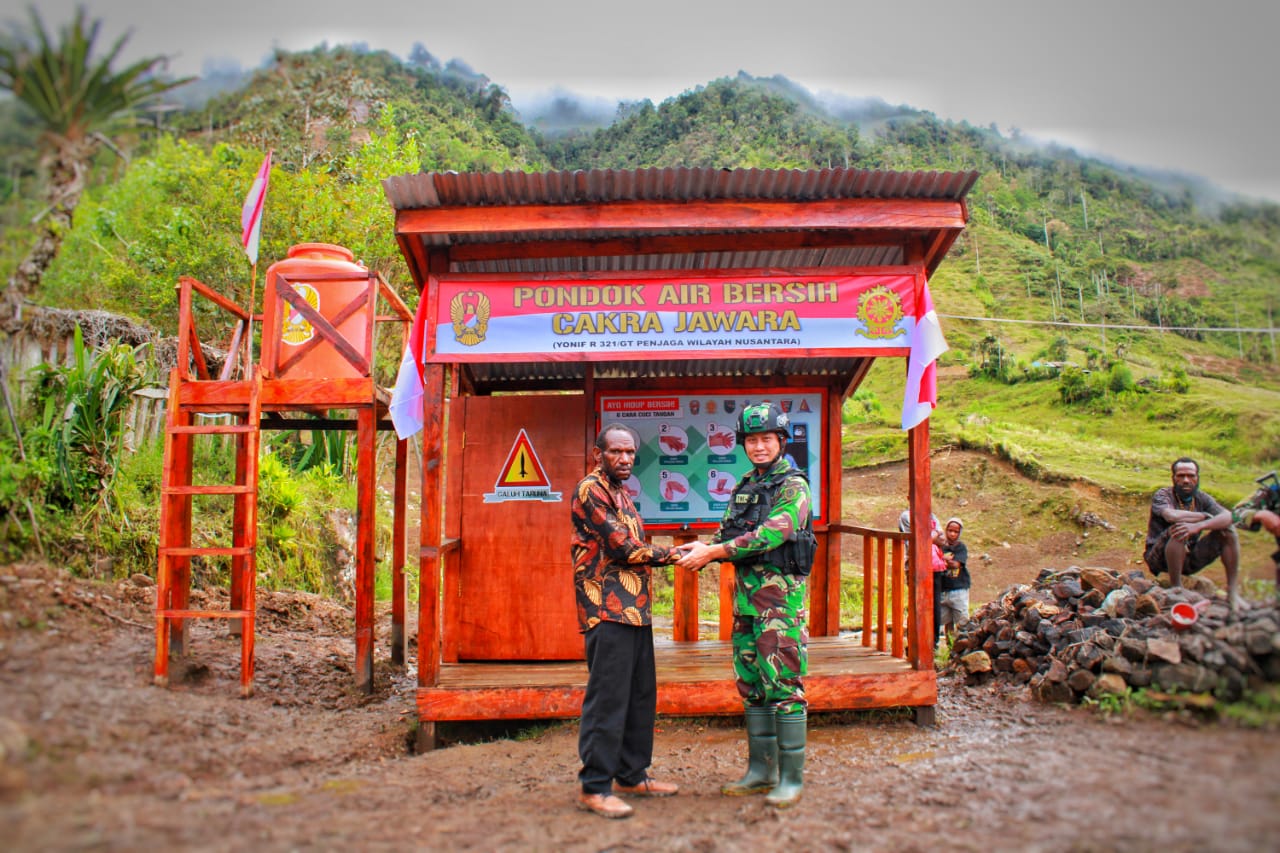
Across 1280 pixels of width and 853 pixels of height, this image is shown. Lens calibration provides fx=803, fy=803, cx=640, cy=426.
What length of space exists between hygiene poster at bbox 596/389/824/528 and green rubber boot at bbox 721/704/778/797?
2.92m

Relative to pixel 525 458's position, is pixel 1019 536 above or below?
below

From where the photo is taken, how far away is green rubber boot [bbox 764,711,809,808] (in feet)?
13.2

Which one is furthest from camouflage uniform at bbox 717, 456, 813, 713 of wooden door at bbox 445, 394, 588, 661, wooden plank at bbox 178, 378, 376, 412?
wooden plank at bbox 178, 378, 376, 412

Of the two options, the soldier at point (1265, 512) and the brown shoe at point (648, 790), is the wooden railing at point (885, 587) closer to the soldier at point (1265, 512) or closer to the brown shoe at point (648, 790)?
the soldier at point (1265, 512)

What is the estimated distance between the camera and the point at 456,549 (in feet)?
21.6

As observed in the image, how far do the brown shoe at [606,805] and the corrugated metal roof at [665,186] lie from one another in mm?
3559

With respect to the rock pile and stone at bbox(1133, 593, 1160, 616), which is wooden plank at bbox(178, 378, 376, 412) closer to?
the rock pile

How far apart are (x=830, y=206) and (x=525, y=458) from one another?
10.4 feet

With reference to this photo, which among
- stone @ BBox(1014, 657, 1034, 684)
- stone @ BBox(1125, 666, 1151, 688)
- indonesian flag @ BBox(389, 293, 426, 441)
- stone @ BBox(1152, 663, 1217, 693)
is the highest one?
indonesian flag @ BBox(389, 293, 426, 441)

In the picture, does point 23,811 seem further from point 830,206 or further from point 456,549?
point 830,206

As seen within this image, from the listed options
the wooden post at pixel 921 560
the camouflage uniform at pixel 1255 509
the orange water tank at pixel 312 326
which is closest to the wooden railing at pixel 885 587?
the wooden post at pixel 921 560

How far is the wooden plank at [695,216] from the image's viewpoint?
5.32 metres

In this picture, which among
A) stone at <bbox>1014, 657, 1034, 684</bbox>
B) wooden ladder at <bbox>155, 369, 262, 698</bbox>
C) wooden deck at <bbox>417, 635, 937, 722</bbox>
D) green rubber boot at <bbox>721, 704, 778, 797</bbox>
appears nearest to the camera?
green rubber boot at <bbox>721, 704, 778, 797</bbox>

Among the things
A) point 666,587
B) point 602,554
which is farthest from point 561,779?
point 666,587
